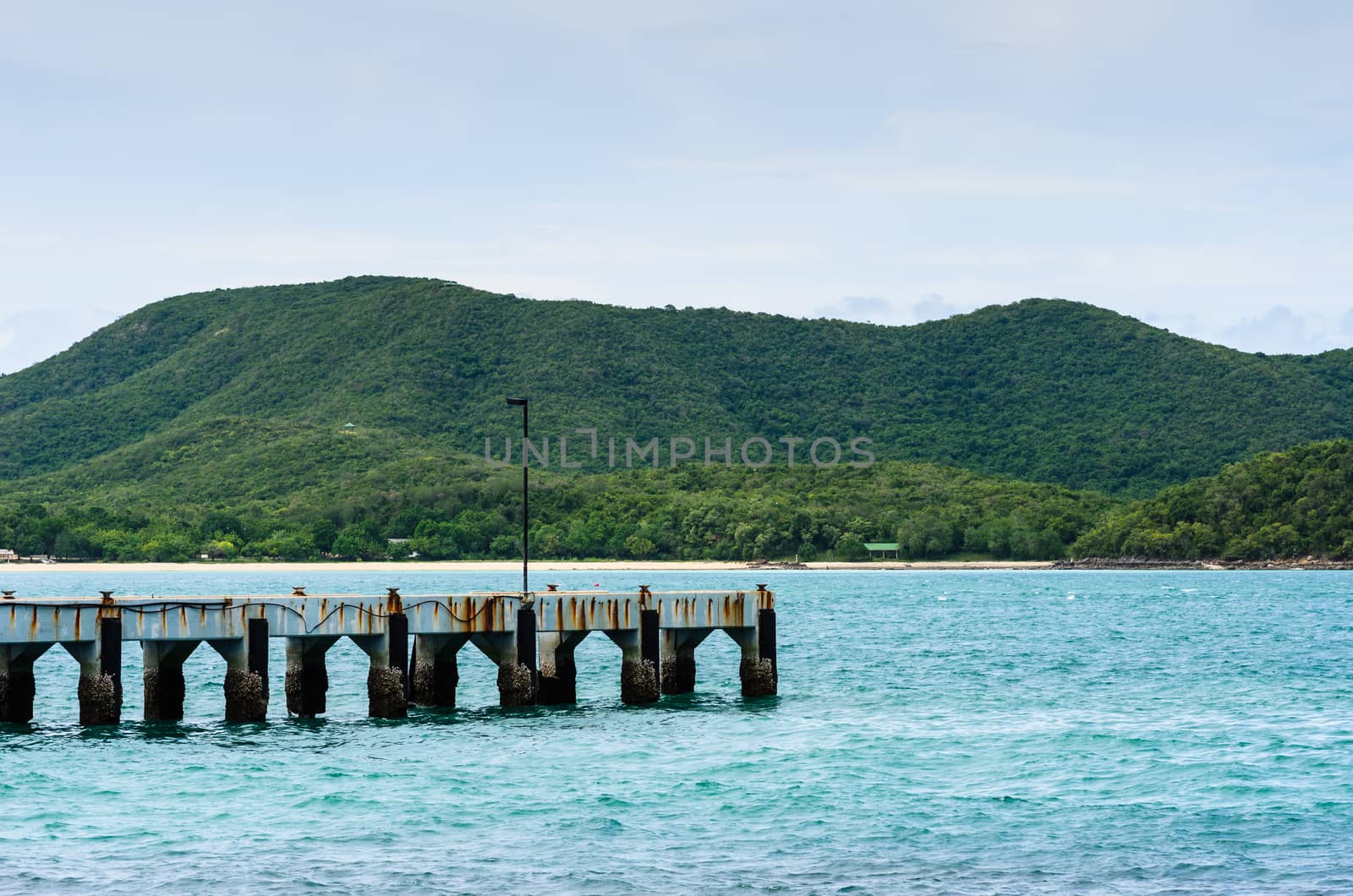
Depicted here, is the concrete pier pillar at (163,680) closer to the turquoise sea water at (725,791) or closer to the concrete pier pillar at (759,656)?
the turquoise sea water at (725,791)

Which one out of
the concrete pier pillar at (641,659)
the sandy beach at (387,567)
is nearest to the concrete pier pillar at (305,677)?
the concrete pier pillar at (641,659)

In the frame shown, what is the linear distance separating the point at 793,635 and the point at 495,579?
87.0 metres

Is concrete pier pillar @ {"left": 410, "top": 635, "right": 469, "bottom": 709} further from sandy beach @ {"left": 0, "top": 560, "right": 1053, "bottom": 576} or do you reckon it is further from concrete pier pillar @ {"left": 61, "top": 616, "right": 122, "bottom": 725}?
sandy beach @ {"left": 0, "top": 560, "right": 1053, "bottom": 576}

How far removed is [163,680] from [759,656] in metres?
14.7

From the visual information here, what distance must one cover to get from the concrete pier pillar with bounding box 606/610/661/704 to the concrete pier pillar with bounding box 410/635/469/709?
3.98 meters

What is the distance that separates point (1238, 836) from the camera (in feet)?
94.0

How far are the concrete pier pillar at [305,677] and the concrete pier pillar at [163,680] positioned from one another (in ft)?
7.93

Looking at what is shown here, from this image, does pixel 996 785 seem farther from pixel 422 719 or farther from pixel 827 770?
pixel 422 719

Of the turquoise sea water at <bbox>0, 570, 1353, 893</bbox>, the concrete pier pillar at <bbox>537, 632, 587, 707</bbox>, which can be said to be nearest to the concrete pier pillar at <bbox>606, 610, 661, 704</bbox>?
the turquoise sea water at <bbox>0, 570, 1353, 893</bbox>

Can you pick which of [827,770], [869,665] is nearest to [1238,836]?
[827,770]

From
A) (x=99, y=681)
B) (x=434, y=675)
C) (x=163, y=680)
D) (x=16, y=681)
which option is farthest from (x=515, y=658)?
(x=16, y=681)

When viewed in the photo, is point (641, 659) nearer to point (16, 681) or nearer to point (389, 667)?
point (389, 667)

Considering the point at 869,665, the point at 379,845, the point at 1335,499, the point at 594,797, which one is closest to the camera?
the point at 379,845

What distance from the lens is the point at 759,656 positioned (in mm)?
44562
